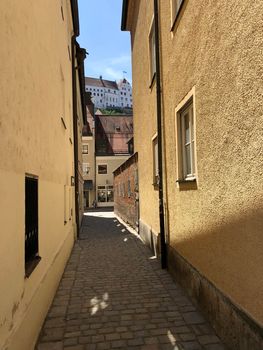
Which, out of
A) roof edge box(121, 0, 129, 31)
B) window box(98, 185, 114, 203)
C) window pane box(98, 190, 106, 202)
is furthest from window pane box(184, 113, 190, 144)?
window pane box(98, 190, 106, 202)

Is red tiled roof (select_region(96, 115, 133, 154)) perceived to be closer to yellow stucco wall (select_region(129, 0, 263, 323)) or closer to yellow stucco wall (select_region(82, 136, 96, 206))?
yellow stucco wall (select_region(82, 136, 96, 206))

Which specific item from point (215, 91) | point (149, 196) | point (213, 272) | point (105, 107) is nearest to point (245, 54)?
point (215, 91)

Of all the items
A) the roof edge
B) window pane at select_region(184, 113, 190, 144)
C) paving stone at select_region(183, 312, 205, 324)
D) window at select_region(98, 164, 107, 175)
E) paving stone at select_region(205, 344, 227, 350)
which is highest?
the roof edge

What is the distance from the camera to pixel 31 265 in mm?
3963

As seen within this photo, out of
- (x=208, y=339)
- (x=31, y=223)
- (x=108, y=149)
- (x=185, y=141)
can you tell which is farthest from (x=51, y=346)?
(x=108, y=149)

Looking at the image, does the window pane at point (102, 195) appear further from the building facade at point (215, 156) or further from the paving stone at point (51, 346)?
the paving stone at point (51, 346)

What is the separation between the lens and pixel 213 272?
429cm

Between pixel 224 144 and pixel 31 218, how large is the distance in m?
2.39

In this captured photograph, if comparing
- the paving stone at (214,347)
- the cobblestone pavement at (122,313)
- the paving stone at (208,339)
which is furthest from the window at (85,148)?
the paving stone at (214,347)

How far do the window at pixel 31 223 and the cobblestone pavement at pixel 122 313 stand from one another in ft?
2.96

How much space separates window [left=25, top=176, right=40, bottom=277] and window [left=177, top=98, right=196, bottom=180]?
2420mm

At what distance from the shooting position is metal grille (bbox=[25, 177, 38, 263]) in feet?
13.3

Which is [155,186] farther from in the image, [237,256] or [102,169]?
[102,169]

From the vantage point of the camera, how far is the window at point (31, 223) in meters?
4.01
